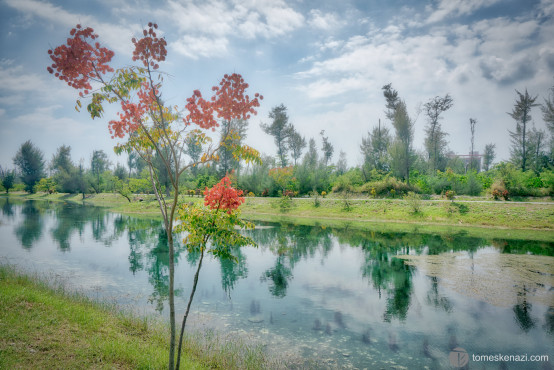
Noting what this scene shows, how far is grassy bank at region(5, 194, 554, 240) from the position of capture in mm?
20984

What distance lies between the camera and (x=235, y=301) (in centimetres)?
884

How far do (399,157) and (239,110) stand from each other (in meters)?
34.9

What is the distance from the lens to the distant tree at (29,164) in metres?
70.3

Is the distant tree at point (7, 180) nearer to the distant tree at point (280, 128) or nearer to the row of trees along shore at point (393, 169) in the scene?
the row of trees along shore at point (393, 169)

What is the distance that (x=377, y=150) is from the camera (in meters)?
42.3

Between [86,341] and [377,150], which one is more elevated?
[377,150]

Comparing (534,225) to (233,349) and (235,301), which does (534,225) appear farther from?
(233,349)

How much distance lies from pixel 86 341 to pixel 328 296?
262 inches

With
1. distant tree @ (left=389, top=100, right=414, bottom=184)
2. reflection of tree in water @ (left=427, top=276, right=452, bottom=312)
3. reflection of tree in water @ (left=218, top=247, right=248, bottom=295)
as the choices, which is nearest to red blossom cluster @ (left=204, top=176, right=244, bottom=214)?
reflection of tree in water @ (left=218, top=247, right=248, bottom=295)

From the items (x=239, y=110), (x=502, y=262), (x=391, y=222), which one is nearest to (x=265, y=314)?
(x=239, y=110)

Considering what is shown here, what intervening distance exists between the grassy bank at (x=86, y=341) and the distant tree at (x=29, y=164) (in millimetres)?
83560

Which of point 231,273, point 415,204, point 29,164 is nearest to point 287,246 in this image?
point 231,273

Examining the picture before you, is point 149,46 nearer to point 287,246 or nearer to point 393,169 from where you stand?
point 287,246

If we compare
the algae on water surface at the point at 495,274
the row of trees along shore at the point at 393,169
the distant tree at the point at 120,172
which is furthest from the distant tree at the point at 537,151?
the distant tree at the point at 120,172
